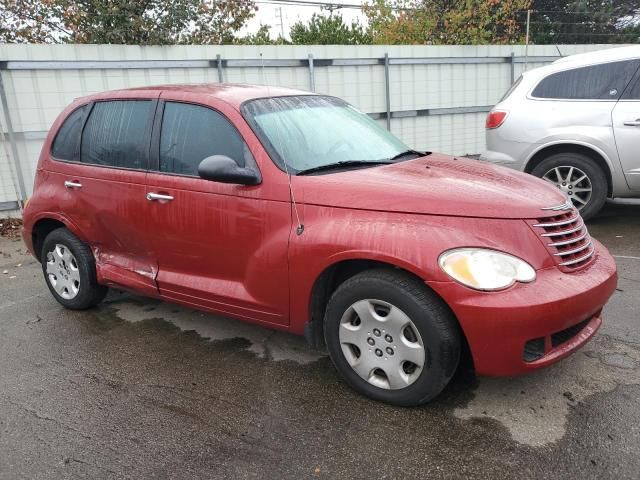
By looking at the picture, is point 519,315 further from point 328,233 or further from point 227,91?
point 227,91

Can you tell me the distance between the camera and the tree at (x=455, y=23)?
1670 centimetres

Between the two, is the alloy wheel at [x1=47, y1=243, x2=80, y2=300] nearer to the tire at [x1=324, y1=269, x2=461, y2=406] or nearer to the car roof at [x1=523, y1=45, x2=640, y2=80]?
the tire at [x1=324, y1=269, x2=461, y2=406]

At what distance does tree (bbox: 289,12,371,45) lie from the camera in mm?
22156

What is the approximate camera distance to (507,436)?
259cm

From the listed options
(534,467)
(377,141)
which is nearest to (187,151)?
(377,141)

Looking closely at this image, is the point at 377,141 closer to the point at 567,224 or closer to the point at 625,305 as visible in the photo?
the point at 567,224

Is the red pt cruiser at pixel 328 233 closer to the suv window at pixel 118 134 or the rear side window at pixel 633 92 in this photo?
the suv window at pixel 118 134

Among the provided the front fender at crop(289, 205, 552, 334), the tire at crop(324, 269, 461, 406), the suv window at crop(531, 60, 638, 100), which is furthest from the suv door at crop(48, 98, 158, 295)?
the suv window at crop(531, 60, 638, 100)

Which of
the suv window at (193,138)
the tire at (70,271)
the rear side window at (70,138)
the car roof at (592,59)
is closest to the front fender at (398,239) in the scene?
the suv window at (193,138)

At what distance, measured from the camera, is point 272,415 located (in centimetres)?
286

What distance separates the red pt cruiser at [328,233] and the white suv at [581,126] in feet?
9.45

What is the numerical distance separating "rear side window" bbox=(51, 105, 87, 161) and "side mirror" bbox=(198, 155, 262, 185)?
1.61 m

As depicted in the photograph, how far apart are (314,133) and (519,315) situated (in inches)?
67.9

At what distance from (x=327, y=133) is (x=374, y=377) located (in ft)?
5.20
